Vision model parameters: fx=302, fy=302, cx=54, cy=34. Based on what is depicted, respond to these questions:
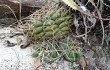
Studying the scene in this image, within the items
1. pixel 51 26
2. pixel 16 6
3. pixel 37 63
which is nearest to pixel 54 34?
pixel 51 26

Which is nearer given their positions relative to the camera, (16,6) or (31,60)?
(31,60)

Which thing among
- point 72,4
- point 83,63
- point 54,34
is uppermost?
point 72,4

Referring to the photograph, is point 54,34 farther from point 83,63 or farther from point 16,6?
point 16,6

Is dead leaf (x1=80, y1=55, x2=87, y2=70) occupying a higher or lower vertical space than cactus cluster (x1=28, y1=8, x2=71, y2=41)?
lower

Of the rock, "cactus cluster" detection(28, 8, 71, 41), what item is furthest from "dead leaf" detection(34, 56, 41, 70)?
the rock

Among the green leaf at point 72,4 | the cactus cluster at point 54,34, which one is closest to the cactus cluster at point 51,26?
the cactus cluster at point 54,34

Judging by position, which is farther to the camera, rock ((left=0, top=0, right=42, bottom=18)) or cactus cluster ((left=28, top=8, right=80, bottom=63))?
rock ((left=0, top=0, right=42, bottom=18))

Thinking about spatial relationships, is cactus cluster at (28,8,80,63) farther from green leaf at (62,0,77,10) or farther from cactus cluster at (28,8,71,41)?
green leaf at (62,0,77,10)

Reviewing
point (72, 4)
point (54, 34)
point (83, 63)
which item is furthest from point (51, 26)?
point (83, 63)

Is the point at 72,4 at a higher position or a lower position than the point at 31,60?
higher
